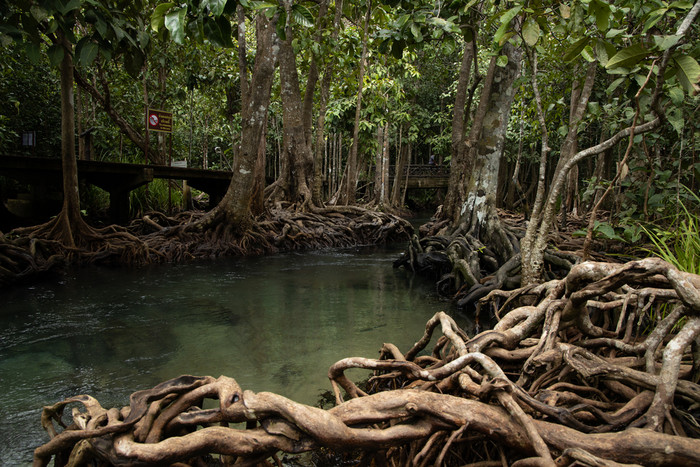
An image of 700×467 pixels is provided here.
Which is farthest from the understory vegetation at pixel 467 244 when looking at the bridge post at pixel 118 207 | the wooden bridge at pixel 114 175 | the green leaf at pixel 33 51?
the wooden bridge at pixel 114 175

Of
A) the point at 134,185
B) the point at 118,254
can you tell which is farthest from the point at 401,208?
A: the point at 118,254

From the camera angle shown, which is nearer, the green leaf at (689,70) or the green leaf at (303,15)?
the green leaf at (689,70)

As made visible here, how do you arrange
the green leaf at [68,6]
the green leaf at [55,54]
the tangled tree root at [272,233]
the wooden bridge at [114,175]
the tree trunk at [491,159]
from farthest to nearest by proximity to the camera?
the tangled tree root at [272,233] → the wooden bridge at [114,175] → the tree trunk at [491,159] → the green leaf at [55,54] → the green leaf at [68,6]

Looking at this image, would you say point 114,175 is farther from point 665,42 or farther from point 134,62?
point 665,42

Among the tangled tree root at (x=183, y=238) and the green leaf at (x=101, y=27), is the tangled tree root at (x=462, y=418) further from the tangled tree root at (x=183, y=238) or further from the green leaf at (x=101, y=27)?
the tangled tree root at (x=183, y=238)

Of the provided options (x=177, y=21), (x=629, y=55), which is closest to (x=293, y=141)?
(x=177, y=21)

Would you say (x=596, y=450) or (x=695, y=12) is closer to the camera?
(x=596, y=450)

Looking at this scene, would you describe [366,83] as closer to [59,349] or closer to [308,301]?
[308,301]

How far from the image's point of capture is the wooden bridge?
799cm

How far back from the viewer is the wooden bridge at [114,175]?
799 cm

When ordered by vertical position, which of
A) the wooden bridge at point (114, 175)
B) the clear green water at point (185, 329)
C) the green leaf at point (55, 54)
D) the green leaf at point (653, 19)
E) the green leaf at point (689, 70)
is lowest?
the clear green water at point (185, 329)

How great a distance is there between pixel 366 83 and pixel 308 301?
900 centimetres

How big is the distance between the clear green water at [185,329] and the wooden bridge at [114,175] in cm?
234

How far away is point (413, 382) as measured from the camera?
90.7 inches
